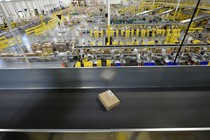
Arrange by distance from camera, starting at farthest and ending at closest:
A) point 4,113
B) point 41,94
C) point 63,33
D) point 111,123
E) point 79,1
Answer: point 79,1 → point 63,33 → point 41,94 → point 4,113 → point 111,123

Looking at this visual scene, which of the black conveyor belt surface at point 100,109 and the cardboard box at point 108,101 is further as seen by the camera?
the cardboard box at point 108,101

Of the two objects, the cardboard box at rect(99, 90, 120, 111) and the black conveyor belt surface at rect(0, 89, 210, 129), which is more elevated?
the cardboard box at rect(99, 90, 120, 111)

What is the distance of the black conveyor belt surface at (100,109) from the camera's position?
116 cm

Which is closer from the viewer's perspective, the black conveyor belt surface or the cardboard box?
the black conveyor belt surface

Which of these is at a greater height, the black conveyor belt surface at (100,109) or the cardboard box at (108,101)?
the cardboard box at (108,101)

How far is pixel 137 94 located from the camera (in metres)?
1.48

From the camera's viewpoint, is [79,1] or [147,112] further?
[79,1]

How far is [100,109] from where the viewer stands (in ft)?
4.29

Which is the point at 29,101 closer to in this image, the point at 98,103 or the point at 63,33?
the point at 98,103

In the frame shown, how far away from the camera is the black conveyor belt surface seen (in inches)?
45.7

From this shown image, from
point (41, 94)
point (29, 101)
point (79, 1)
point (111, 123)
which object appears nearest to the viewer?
point (111, 123)

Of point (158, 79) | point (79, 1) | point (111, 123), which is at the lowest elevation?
point (111, 123)

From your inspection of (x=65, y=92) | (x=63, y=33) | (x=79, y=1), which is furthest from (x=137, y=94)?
(x=79, y=1)

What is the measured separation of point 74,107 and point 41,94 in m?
0.53
